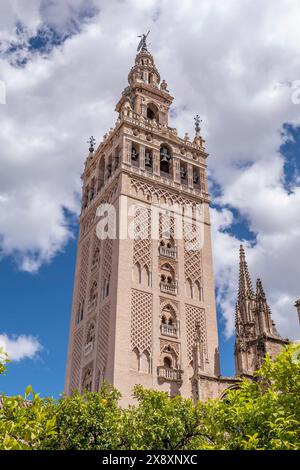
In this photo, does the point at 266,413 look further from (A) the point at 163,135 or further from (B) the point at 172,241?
(A) the point at 163,135

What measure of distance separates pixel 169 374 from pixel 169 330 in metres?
2.57

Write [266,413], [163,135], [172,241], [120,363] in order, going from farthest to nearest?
[163,135] → [172,241] → [120,363] → [266,413]

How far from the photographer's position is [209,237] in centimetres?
3584

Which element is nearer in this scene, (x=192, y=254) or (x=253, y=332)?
(x=253, y=332)

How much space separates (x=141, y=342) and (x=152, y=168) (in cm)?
1222

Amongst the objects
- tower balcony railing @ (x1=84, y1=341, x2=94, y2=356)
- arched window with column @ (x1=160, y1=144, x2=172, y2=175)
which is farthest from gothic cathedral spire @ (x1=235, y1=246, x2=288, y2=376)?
arched window with column @ (x1=160, y1=144, x2=172, y2=175)

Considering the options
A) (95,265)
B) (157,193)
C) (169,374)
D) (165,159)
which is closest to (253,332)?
(169,374)

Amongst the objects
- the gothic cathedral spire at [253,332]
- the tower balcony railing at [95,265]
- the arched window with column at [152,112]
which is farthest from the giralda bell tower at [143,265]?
the gothic cathedral spire at [253,332]

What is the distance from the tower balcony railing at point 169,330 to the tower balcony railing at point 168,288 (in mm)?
2094

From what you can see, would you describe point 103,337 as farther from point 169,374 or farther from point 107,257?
point 107,257

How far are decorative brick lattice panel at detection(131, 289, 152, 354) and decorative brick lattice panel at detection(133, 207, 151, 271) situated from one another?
2116 mm

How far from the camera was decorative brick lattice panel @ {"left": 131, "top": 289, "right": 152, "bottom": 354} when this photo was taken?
2889 centimetres

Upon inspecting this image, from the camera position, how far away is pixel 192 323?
3161 cm
